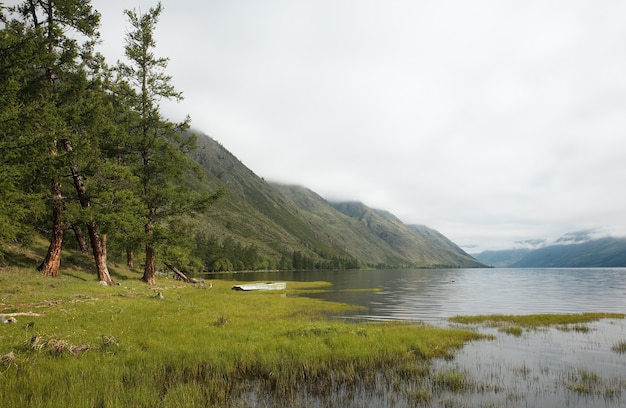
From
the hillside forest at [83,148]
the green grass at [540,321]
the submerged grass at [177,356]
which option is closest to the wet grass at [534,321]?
the green grass at [540,321]

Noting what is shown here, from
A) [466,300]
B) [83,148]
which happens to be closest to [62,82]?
[83,148]

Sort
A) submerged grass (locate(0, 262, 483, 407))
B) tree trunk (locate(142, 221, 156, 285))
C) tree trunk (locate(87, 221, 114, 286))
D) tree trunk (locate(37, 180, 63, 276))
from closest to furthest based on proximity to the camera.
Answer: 1. submerged grass (locate(0, 262, 483, 407))
2. tree trunk (locate(37, 180, 63, 276))
3. tree trunk (locate(87, 221, 114, 286))
4. tree trunk (locate(142, 221, 156, 285))

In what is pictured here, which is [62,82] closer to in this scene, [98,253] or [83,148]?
[83,148]

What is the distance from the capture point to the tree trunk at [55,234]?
99.1ft

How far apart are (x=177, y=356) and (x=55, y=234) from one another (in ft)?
75.9

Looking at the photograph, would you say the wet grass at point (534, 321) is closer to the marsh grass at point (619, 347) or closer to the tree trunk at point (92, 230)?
the marsh grass at point (619, 347)

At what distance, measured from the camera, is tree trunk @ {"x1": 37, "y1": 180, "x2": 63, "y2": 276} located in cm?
3020

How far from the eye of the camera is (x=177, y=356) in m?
14.4

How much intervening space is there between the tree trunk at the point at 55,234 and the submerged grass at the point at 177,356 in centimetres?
702

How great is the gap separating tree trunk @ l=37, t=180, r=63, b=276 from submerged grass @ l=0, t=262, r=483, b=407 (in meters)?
7.02

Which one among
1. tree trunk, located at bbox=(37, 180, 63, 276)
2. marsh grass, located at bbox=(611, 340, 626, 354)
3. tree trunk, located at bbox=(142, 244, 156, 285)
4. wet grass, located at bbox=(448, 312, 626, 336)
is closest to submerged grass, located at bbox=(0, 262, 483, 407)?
wet grass, located at bbox=(448, 312, 626, 336)

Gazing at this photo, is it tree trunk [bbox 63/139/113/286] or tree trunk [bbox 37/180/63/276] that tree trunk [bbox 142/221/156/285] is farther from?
tree trunk [bbox 37/180/63/276]

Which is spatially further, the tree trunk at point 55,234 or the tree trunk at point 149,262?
the tree trunk at point 149,262

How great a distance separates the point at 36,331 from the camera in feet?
49.3
